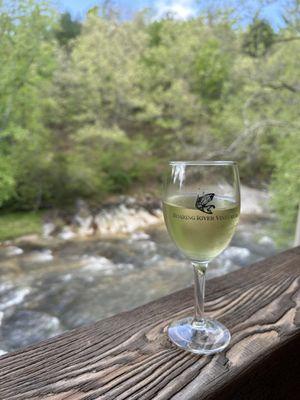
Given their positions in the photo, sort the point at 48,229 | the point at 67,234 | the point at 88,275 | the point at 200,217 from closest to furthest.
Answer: the point at 200,217, the point at 88,275, the point at 48,229, the point at 67,234

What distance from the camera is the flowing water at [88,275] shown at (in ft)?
4.69

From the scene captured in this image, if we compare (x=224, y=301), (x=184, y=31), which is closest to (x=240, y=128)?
(x=184, y=31)

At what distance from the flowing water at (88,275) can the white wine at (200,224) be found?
0.75 metres

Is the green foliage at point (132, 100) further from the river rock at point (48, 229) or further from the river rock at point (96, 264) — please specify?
the river rock at point (96, 264)

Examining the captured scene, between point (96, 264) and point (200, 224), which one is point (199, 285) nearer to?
point (200, 224)

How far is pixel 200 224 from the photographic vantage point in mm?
335

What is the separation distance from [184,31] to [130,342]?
141 inches

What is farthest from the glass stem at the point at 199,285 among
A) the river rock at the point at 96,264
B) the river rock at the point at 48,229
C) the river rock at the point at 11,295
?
the river rock at the point at 48,229

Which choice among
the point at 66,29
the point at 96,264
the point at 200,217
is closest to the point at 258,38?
the point at 66,29

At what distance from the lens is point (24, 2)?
1.75 metres

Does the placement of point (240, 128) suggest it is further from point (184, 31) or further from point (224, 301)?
point (224, 301)

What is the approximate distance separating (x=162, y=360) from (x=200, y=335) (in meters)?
0.06

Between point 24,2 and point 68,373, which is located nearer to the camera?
point 68,373

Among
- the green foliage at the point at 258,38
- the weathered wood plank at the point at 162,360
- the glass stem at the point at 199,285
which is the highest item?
the green foliage at the point at 258,38
